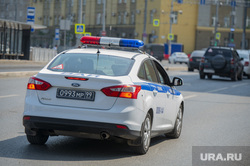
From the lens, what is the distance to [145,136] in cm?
807

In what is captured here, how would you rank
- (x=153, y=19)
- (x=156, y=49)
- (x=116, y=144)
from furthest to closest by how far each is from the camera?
(x=153, y=19) < (x=156, y=49) < (x=116, y=144)

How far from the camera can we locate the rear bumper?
7473 millimetres

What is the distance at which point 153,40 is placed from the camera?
265 feet

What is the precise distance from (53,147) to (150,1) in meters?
73.8

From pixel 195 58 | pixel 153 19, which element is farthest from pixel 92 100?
pixel 153 19

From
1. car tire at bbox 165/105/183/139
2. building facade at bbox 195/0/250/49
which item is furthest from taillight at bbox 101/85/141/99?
building facade at bbox 195/0/250/49

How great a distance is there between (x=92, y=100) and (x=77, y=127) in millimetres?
382

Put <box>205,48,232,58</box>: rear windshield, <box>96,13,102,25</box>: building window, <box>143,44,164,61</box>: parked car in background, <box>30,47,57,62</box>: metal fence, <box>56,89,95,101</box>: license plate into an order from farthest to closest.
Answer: <box>96,13,102,25</box>: building window → <box>143,44,164,61</box>: parked car in background → <box>30,47,57,62</box>: metal fence → <box>205,48,232,58</box>: rear windshield → <box>56,89,95,101</box>: license plate

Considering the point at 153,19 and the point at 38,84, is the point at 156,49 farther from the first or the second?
the point at 38,84

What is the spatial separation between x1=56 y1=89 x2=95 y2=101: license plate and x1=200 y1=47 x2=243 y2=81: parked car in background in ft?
80.8

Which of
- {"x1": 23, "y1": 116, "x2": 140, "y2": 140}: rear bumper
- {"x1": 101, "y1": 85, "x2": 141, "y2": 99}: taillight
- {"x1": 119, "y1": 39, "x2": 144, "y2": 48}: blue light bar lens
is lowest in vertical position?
{"x1": 23, "y1": 116, "x2": 140, "y2": 140}: rear bumper

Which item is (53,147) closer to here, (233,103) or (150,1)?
(233,103)

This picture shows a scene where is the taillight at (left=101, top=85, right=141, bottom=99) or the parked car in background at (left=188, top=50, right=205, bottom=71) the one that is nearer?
the taillight at (left=101, top=85, right=141, bottom=99)

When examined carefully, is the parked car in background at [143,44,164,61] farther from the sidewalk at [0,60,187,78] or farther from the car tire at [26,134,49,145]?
the car tire at [26,134,49,145]
